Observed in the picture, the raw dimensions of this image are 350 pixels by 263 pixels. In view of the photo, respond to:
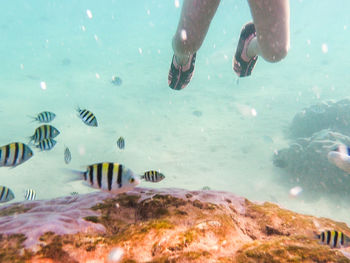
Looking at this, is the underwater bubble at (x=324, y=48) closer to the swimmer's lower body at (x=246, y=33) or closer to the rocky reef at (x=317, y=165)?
the rocky reef at (x=317, y=165)

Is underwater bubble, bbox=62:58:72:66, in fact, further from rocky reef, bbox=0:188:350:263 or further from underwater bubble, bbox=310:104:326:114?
rocky reef, bbox=0:188:350:263

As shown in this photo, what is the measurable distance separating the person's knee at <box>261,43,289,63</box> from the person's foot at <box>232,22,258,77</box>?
0.80 metres

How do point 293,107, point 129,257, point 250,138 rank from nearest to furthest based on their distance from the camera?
point 129,257 → point 250,138 → point 293,107

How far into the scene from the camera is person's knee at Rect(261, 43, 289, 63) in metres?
3.82

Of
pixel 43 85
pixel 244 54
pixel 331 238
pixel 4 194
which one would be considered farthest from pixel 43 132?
pixel 43 85

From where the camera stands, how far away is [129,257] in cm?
170

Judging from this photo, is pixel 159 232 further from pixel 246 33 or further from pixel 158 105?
pixel 158 105

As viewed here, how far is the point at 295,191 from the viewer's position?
10.1 m

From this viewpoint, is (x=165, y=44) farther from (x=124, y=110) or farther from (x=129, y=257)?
(x=129, y=257)

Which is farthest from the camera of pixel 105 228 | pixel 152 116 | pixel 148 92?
pixel 148 92

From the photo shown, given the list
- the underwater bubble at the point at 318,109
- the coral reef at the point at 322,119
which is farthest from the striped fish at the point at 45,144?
the underwater bubble at the point at 318,109

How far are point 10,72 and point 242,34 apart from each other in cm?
3509

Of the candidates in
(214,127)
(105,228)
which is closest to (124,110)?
(214,127)

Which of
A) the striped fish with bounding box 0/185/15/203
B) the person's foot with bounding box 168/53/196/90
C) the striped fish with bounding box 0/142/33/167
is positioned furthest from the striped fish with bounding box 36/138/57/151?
the person's foot with bounding box 168/53/196/90
